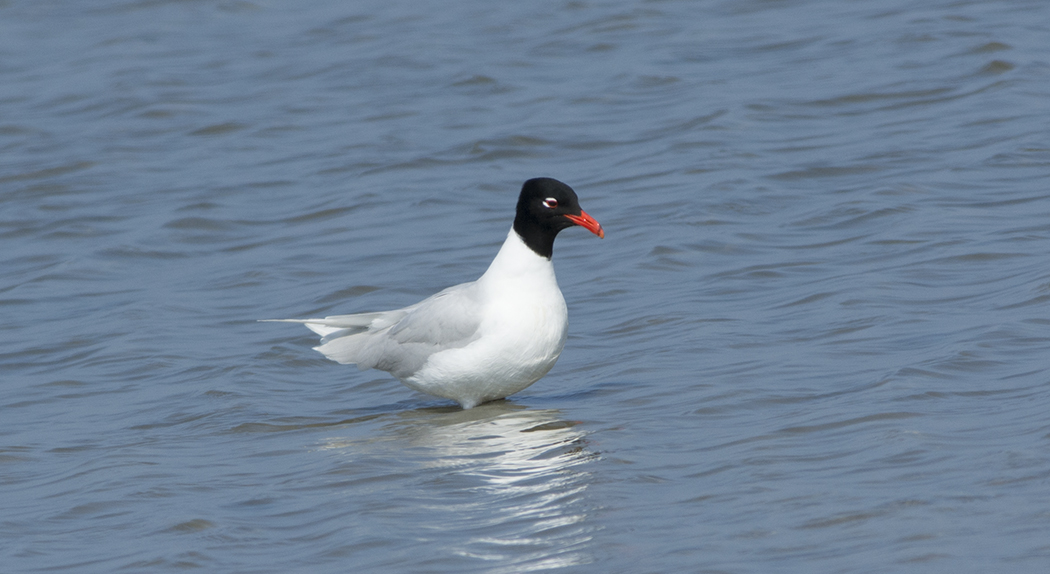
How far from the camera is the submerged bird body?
693 cm

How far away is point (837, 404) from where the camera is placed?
6.38 m

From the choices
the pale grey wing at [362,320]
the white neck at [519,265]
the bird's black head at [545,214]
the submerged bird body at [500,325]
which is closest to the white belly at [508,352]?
the submerged bird body at [500,325]

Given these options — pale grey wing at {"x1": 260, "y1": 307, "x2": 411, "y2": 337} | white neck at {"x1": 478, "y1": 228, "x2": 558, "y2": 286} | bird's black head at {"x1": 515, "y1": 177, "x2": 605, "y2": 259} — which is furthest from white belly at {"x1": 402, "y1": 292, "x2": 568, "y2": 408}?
pale grey wing at {"x1": 260, "y1": 307, "x2": 411, "y2": 337}

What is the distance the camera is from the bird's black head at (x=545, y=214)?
7.15 metres

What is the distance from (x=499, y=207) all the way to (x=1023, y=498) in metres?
7.12

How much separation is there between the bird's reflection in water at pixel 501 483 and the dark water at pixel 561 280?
24 millimetres

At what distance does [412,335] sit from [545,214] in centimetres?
100

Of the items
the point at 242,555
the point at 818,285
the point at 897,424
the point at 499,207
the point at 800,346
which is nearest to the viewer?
the point at 242,555

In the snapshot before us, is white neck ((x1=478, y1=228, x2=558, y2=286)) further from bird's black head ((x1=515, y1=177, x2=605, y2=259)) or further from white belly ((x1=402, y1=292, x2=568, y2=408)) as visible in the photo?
white belly ((x1=402, y1=292, x2=568, y2=408))

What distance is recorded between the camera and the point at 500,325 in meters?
6.93

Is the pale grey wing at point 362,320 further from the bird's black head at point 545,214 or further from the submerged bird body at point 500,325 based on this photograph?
the bird's black head at point 545,214

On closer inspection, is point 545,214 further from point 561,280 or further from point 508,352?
point 561,280

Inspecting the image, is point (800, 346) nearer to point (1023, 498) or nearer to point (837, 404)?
point (837, 404)

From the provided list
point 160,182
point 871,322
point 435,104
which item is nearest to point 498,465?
point 871,322
